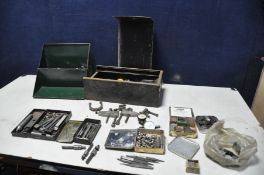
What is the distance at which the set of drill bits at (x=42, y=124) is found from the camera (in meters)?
1.35

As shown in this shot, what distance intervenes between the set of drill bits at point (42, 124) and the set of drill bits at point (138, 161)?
1.36 feet

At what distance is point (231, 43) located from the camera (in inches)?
73.4

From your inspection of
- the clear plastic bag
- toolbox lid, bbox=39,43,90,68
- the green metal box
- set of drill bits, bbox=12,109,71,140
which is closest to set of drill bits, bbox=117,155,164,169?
the clear plastic bag

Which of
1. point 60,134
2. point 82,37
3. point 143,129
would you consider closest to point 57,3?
point 82,37

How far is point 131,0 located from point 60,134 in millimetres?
1103

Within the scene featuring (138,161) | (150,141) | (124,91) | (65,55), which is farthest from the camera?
(65,55)

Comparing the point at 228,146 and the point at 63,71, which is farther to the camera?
the point at 63,71

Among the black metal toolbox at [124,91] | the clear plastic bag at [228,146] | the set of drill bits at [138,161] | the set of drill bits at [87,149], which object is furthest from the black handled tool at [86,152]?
the clear plastic bag at [228,146]

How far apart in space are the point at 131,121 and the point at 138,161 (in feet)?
1.16

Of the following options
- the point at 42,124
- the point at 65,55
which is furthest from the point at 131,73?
the point at 42,124

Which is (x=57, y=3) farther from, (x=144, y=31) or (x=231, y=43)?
(x=231, y=43)

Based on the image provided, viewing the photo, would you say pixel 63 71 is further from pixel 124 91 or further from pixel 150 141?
pixel 150 141

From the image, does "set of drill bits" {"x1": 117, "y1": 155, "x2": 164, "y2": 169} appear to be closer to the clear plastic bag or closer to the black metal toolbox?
the clear plastic bag

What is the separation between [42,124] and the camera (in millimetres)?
1424
